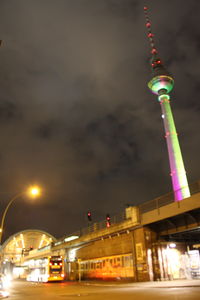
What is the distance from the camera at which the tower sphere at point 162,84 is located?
2847 inches

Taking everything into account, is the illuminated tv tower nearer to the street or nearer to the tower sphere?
the tower sphere

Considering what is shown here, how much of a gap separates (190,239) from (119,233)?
8123 millimetres

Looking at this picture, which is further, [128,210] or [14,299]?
[128,210]

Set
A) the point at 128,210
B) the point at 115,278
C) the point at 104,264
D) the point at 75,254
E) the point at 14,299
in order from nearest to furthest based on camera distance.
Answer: the point at 14,299 < the point at 128,210 < the point at 115,278 < the point at 104,264 < the point at 75,254

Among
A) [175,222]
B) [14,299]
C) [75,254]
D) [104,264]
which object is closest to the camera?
[14,299]

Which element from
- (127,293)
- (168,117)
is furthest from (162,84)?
(127,293)

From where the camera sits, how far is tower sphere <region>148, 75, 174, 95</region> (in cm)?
7231

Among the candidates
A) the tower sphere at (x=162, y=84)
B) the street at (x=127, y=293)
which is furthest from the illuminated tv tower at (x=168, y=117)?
the street at (x=127, y=293)

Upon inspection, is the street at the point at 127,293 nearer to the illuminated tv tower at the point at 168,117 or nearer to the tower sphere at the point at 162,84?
the illuminated tv tower at the point at 168,117

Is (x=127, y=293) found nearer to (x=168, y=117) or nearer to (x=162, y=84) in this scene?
(x=168, y=117)

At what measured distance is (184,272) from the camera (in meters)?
30.7

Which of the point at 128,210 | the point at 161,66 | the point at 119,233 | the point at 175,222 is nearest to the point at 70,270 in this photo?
the point at 119,233

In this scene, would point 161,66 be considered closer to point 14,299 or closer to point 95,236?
point 95,236

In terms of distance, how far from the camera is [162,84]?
237ft
